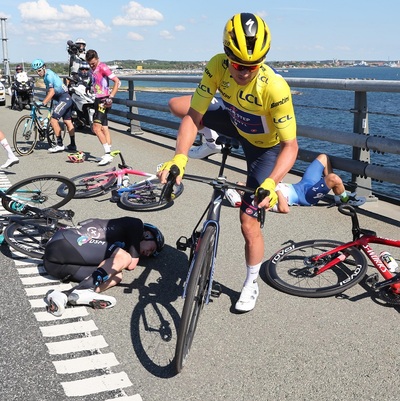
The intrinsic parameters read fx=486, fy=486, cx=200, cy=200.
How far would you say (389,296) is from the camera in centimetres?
397

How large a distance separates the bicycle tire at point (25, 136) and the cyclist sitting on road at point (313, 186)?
6.97 m

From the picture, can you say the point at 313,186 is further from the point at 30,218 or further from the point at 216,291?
the point at 30,218

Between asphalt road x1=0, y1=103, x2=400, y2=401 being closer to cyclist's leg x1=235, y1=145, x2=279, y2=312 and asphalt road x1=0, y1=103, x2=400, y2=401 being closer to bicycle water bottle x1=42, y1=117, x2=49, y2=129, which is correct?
cyclist's leg x1=235, y1=145, x2=279, y2=312

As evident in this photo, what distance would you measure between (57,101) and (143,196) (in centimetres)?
570

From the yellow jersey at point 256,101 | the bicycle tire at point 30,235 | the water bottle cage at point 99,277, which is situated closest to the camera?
the yellow jersey at point 256,101

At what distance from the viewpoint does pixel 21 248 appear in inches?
191

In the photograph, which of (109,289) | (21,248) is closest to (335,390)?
(109,289)

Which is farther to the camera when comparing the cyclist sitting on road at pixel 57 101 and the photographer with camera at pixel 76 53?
the photographer with camera at pixel 76 53

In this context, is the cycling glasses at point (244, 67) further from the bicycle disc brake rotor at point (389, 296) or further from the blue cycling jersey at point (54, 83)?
the blue cycling jersey at point (54, 83)

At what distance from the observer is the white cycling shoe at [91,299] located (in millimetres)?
3953

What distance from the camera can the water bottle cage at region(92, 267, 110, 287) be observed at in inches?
163

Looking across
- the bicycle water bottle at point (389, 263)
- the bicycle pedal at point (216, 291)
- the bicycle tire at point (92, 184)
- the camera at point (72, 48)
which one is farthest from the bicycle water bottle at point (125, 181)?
the camera at point (72, 48)

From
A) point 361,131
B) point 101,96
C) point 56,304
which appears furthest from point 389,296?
point 101,96

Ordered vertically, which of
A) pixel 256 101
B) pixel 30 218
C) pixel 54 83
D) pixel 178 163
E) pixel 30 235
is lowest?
pixel 30 235
